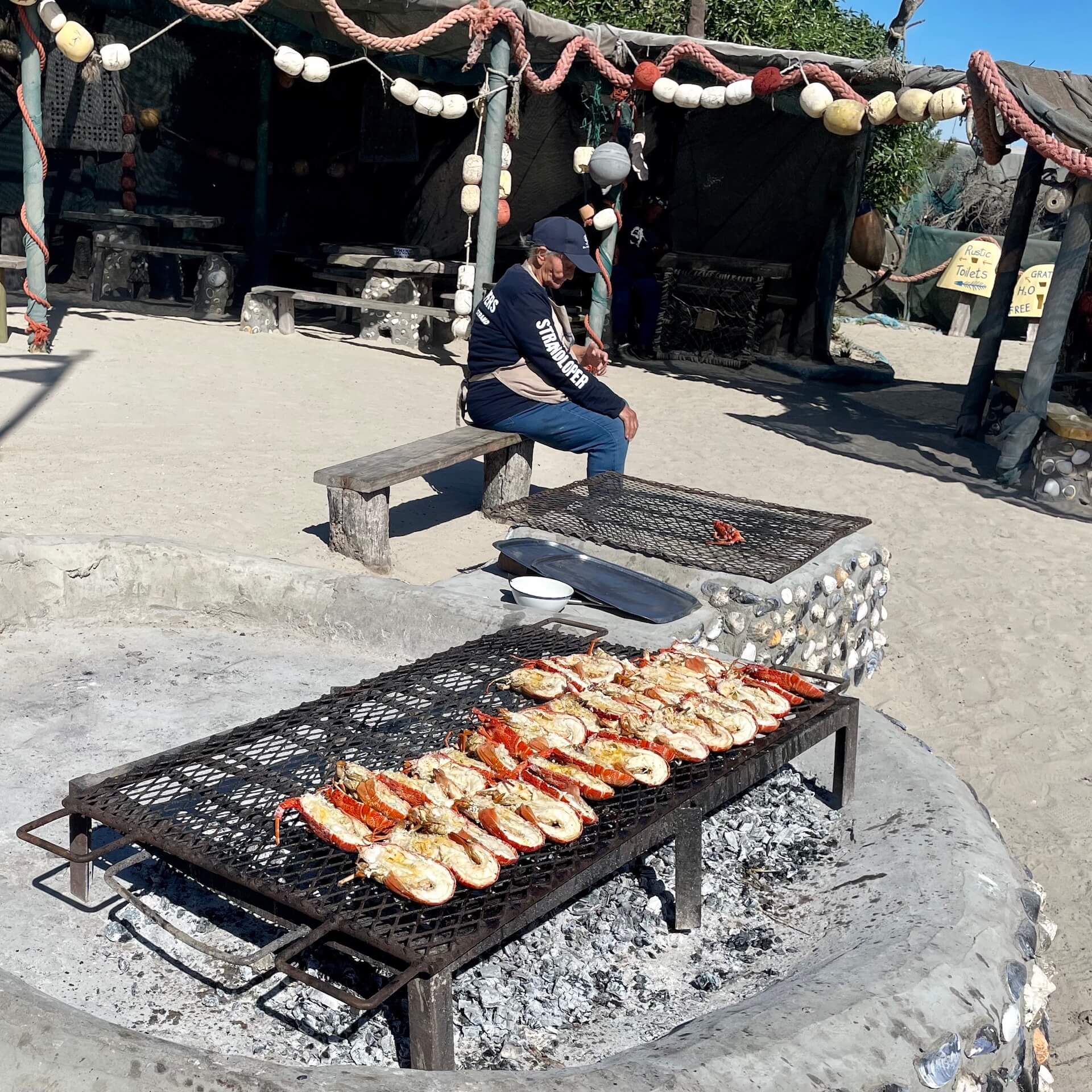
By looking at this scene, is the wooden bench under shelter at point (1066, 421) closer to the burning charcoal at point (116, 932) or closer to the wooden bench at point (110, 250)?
the burning charcoal at point (116, 932)

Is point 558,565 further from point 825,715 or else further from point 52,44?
point 52,44

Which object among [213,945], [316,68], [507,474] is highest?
[316,68]

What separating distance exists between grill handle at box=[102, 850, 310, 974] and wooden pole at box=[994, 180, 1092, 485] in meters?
7.78

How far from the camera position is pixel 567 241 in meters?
6.07

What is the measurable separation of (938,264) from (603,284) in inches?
436

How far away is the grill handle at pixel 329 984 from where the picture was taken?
6.48 ft

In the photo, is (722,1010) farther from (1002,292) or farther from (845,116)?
(1002,292)

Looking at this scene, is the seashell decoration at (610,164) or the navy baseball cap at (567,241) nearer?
the navy baseball cap at (567,241)

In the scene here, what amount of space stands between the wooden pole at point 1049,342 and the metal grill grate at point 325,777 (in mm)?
6556

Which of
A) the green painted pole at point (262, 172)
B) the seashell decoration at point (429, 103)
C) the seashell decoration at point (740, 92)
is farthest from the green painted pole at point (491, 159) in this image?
the green painted pole at point (262, 172)

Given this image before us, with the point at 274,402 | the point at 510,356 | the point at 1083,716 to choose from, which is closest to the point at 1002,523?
the point at 1083,716

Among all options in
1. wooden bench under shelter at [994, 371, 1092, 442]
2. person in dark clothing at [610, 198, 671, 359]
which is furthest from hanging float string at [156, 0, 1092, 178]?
person in dark clothing at [610, 198, 671, 359]

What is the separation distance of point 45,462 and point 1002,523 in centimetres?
599

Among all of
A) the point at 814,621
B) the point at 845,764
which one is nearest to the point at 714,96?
the point at 814,621
